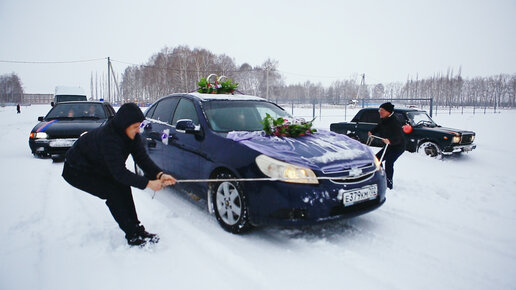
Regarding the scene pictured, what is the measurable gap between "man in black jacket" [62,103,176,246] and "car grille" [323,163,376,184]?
5.22 feet

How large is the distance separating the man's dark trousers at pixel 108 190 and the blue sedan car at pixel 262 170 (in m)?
0.87

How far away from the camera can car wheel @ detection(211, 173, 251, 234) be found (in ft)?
9.71

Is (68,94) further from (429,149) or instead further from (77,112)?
(429,149)

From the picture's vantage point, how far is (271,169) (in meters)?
2.76

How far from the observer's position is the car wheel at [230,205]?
9.71 feet

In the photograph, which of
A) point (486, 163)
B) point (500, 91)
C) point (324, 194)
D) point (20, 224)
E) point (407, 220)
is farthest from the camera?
point (500, 91)

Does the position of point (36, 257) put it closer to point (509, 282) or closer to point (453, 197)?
point (509, 282)

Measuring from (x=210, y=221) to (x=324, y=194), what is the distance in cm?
151

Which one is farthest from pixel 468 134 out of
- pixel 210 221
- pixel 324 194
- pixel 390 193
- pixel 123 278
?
pixel 123 278

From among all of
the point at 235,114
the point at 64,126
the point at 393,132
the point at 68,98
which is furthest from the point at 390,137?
the point at 68,98

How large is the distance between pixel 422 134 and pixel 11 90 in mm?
123203

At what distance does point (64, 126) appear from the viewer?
7.03 m

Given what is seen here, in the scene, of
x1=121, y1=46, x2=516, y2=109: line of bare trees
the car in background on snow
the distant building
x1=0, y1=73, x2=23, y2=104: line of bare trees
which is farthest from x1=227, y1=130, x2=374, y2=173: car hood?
the distant building

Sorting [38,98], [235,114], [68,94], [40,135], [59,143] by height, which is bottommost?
[59,143]
